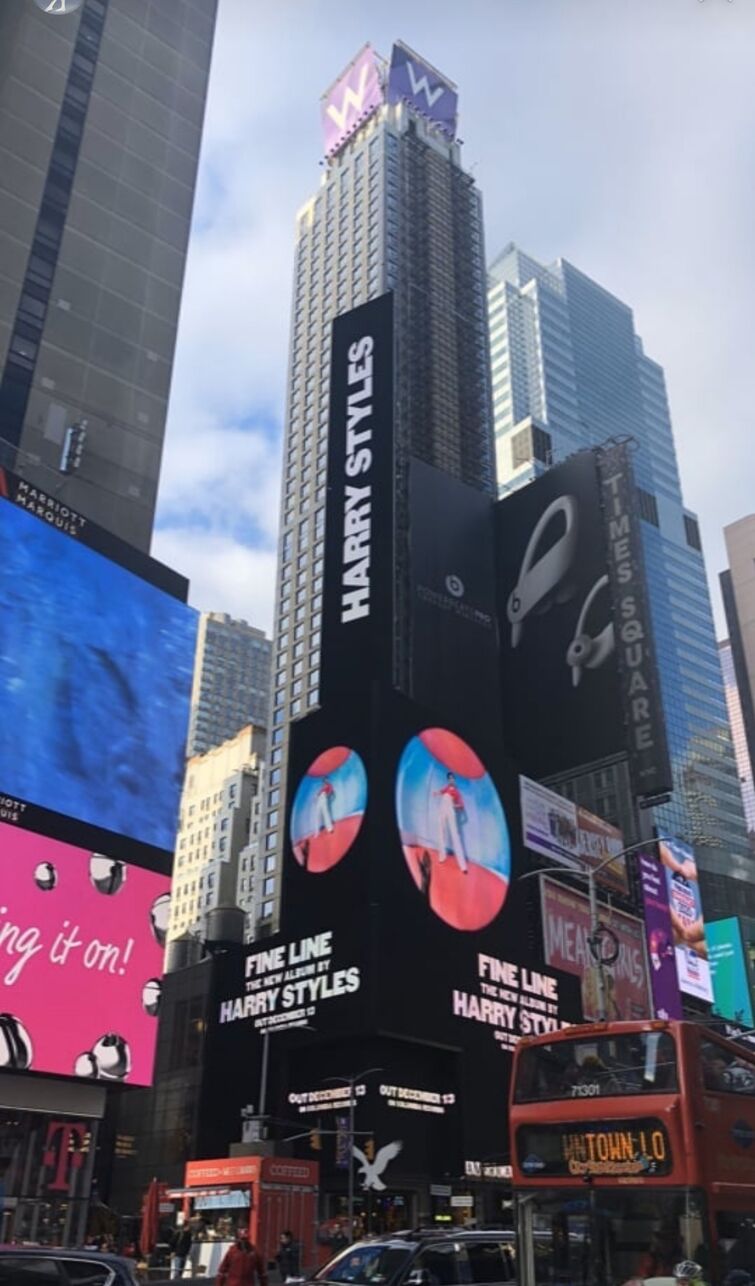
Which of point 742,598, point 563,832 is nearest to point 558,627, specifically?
point 563,832

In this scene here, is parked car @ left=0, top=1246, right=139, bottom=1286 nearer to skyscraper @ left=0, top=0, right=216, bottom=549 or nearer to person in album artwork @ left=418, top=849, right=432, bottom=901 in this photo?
skyscraper @ left=0, top=0, right=216, bottom=549

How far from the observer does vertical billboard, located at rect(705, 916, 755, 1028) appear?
105 meters

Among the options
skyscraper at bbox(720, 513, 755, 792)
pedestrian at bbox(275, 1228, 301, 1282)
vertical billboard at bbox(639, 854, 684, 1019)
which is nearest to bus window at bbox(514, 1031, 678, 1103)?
pedestrian at bbox(275, 1228, 301, 1282)

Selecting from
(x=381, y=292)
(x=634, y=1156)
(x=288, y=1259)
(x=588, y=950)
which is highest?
(x=381, y=292)

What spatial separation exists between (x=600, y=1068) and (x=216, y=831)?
5505 inches

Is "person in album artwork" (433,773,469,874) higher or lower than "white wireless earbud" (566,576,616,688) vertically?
lower

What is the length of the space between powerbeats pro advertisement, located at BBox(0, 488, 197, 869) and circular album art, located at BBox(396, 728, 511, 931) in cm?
1634

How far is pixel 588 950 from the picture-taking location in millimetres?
64688

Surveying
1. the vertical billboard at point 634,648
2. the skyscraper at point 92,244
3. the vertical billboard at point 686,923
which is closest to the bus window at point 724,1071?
the skyscraper at point 92,244

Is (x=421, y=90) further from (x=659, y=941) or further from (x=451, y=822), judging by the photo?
(x=451, y=822)

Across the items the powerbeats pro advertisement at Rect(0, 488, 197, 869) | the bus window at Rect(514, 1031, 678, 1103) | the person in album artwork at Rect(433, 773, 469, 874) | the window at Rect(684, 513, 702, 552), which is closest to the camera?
the bus window at Rect(514, 1031, 678, 1103)

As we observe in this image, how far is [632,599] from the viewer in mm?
61500

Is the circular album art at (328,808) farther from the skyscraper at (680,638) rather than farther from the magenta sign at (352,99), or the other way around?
the magenta sign at (352,99)

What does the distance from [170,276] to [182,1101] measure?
1965 inches
